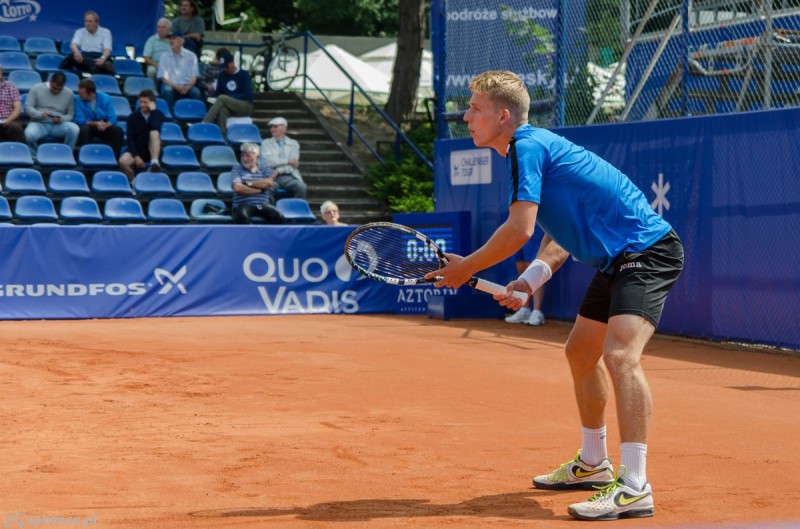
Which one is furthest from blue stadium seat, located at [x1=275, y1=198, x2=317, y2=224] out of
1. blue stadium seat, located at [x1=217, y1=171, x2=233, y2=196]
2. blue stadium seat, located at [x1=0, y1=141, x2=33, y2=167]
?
blue stadium seat, located at [x1=0, y1=141, x2=33, y2=167]

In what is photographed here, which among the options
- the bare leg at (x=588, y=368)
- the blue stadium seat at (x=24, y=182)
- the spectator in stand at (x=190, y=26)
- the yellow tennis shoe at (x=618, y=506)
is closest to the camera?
the yellow tennis shoe at (x=618, y=506)

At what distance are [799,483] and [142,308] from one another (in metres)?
11.0

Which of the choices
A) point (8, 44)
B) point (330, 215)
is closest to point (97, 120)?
point (8, 44)

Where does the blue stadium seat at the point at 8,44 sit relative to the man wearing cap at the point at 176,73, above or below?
above

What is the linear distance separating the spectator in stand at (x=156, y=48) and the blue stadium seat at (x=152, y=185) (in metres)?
3.46

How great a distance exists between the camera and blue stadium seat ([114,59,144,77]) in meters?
20.2

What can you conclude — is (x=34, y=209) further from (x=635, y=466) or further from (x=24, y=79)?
(x=635, y=466)

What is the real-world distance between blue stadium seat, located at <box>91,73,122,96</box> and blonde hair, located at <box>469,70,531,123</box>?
49.1 ft

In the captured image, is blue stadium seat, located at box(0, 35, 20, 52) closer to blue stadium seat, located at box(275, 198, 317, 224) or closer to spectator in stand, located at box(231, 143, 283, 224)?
spectator in stand, located at box(231, 143, 283, 224)

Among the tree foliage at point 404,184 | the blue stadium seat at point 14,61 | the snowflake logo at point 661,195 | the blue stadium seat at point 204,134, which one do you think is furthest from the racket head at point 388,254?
the blue stadium seat at point 14,61

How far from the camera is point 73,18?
21562 mm

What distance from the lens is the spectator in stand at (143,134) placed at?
17562 mm

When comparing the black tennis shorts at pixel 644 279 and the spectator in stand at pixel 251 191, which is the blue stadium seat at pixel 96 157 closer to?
the spectator in stand at pixel 251 191

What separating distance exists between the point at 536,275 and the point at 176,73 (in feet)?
50.6
